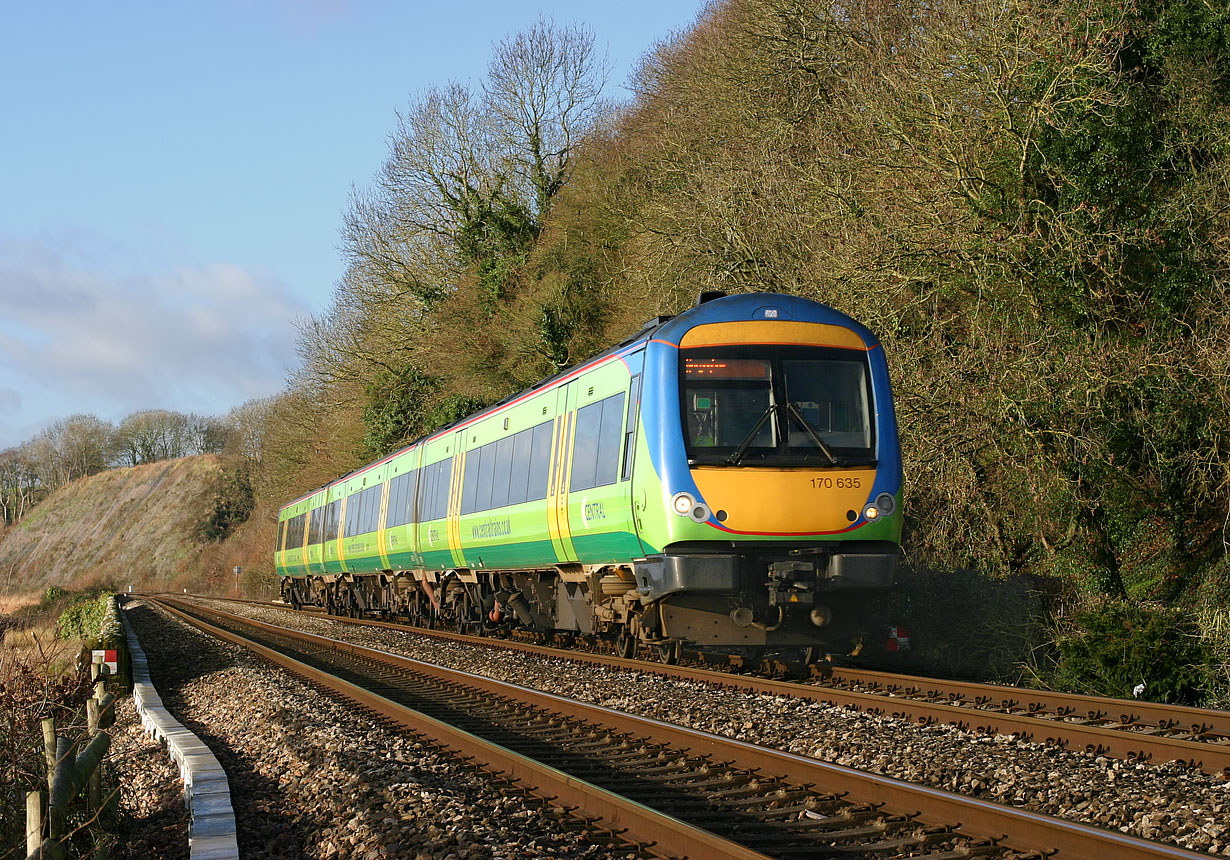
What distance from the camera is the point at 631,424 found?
34.3 ft

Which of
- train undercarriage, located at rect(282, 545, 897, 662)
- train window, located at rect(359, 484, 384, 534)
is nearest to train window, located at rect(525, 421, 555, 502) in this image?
train undercarriage, located at rect(282, 545, 897, 662)

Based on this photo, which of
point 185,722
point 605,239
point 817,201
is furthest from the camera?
point 605,239

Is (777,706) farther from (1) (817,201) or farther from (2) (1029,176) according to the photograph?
(1) (817,201)

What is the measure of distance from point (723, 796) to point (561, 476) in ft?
22.2

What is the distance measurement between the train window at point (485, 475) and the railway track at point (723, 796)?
566 cm

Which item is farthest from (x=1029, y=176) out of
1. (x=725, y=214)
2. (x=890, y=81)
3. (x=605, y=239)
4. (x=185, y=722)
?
(x=605, y=239)

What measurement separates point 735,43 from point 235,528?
186ft

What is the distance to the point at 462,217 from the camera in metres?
36.1

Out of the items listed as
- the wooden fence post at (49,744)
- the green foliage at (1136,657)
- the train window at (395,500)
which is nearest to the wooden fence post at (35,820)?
the wooden fence post at (49,744)

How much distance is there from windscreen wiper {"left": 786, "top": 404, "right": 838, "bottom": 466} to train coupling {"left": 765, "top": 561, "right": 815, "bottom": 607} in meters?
0.92

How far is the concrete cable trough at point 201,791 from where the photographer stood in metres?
5.04

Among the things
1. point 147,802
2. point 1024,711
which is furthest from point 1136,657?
point 147,802

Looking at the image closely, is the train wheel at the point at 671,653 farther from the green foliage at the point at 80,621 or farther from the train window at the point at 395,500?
the green foliage at the point at 80,621

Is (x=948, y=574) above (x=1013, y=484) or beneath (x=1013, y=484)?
beneath
